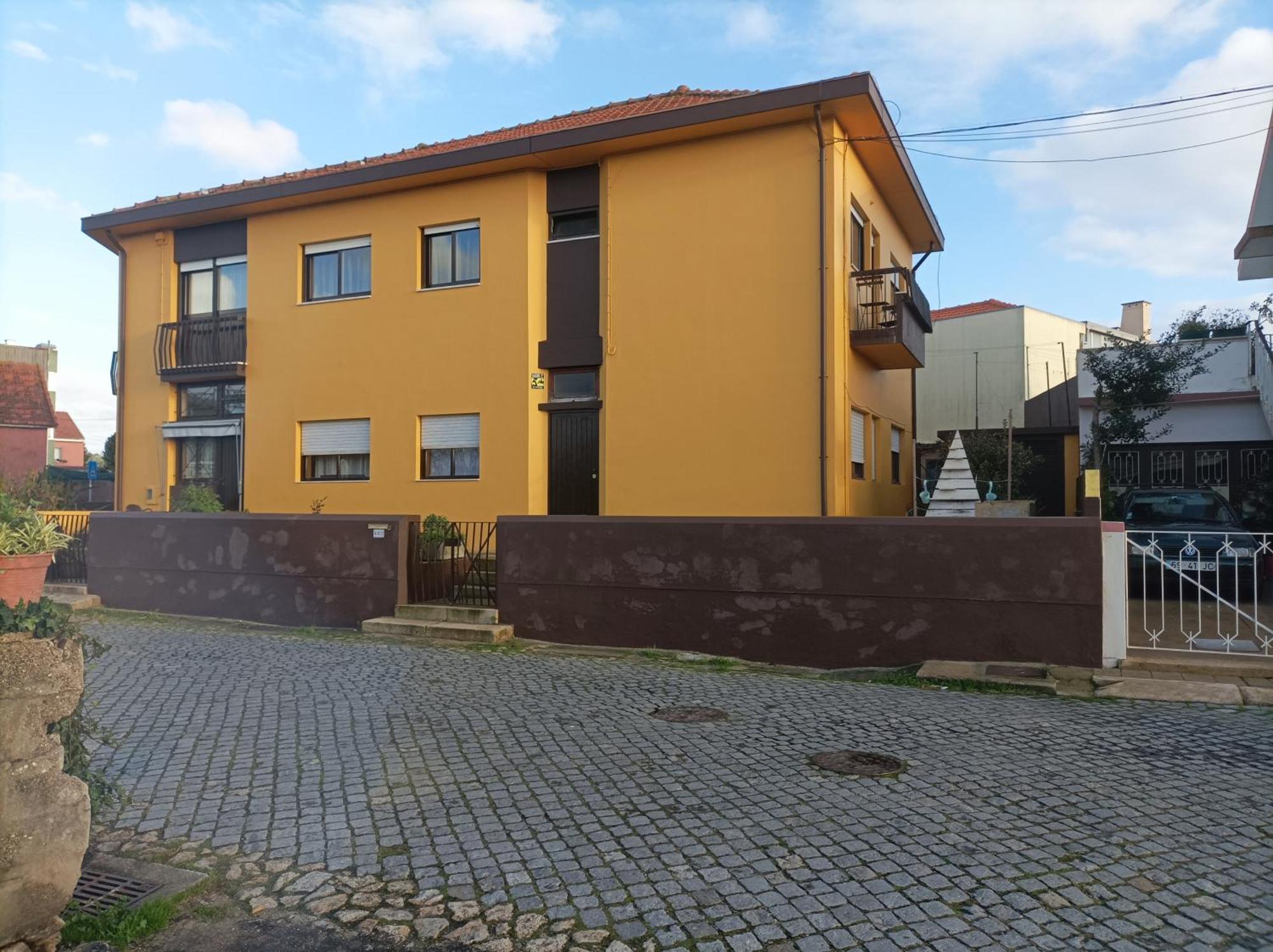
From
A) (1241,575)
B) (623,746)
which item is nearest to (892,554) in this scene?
(623,746)

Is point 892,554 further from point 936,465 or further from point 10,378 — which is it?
point 10,378

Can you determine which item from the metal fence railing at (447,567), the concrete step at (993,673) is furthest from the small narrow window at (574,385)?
the concrete step at (993,673)

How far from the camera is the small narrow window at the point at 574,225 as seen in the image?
574 inches

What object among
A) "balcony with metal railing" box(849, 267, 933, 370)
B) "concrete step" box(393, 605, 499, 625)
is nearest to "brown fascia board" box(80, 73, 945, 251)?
"balcony with metal railing" box(849, 267, 933, 370)

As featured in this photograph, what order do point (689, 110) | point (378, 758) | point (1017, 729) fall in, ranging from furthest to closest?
1. point (689, 110)
2. point (1017, 729)
3. point (378, 758)

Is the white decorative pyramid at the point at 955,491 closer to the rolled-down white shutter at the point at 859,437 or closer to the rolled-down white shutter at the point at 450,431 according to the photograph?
the rolled-down white shutter at the point at 859,437

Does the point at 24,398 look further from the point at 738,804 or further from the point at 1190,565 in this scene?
the point at 1190,565

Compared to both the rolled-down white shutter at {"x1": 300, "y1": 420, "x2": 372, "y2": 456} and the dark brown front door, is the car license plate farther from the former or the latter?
the rolled-down white shutter at {"x1": 300, "y1": 420, "x2": 372, "y2": 456}

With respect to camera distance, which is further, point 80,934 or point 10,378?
point 10,378

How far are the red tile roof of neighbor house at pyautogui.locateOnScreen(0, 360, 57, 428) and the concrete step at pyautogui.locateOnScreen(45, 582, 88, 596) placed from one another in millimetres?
27133

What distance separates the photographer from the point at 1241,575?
10.8 metres

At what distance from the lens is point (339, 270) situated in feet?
53.7

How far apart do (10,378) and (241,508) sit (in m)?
28.8

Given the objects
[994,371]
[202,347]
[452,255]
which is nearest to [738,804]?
[452,255]
